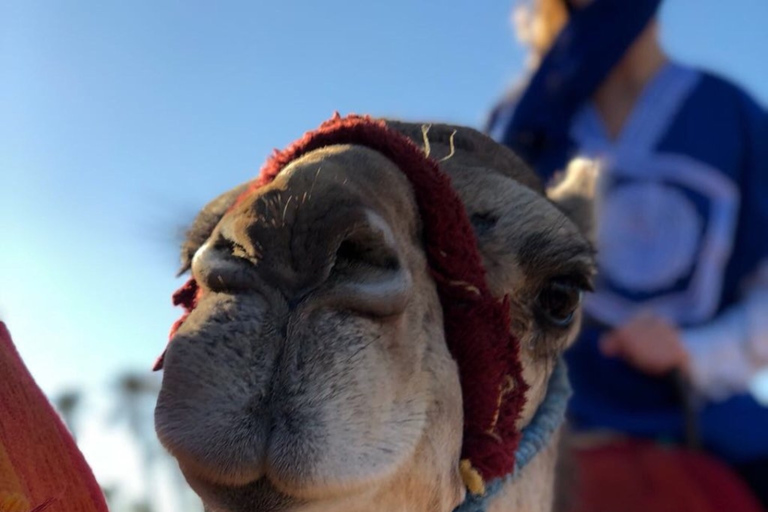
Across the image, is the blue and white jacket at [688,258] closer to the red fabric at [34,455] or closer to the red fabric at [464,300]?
the red fabric at [464,300]

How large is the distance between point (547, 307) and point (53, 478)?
1296 mm

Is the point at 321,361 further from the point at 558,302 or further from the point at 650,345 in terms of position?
the point at 650,345

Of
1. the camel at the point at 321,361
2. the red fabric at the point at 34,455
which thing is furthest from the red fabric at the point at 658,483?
the red fabric at the point at 34,455

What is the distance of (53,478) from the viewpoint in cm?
139

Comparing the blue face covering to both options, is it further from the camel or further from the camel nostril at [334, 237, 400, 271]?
the camel nostril at [334, 237, 400, 271]

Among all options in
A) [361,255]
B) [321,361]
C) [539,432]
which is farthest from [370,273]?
[539,432]

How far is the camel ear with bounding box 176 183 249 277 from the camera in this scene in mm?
1999

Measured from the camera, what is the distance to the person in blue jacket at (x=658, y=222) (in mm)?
3705

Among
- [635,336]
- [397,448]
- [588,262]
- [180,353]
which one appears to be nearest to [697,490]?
[635,336]

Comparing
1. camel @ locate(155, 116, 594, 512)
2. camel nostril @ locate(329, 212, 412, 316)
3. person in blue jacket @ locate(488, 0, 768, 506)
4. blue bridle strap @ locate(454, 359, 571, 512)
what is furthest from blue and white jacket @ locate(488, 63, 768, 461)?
camel nostril @ locate(329, 212, 412, 316)

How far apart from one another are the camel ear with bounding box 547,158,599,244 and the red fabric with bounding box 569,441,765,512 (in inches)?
40.2

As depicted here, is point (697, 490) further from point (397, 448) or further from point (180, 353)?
point (180, 353)

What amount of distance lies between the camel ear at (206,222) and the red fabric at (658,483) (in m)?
1.92

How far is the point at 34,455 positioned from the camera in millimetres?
1377
